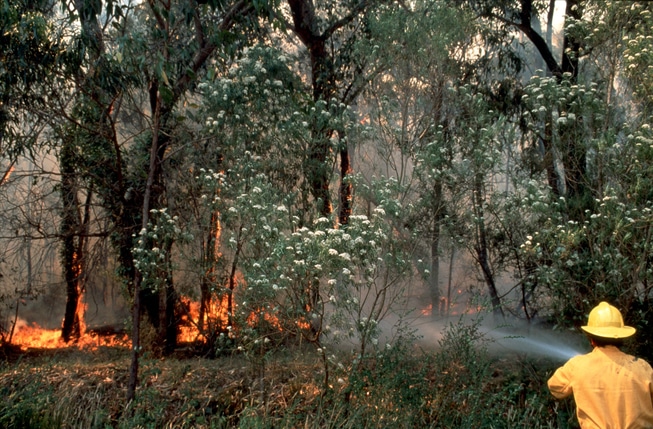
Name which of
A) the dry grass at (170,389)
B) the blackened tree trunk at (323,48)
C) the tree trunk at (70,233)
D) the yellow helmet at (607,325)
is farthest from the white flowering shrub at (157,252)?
the yellow helmet at (607,325)

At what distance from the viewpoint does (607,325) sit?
173 inches

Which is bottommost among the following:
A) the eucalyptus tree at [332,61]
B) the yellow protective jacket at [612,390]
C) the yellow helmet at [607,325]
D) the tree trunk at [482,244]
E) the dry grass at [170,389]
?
the dry grass at [170,389]

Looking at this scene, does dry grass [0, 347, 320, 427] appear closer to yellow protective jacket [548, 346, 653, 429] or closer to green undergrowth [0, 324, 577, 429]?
green undergrowth [0, 324, 577, 429]

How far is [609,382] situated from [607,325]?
1.21 ft

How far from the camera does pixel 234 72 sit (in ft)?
31.2

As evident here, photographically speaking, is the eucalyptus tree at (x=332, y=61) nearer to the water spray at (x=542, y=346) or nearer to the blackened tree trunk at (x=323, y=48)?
the blackened tree trunk at (x=323, y=48)

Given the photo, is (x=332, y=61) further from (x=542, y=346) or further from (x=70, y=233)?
(x=542, y=346)

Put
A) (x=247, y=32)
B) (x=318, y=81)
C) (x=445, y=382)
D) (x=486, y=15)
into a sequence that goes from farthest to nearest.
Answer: (x=486, y=15) < (x=318, y=81) < (x=247, y=32) < (x=445, y=382)

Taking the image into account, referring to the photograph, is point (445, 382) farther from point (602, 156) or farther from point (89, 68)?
point (89, 68)

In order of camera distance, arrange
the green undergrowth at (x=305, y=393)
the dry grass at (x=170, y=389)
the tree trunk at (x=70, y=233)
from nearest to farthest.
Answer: the green undergrowth at (x=305, y=393) → the dry grass at (x=170, y=389) → the tree trunk at (x=70, y=233)

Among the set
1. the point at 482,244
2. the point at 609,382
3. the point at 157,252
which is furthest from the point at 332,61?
the point at 609,382

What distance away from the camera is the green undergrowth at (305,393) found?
6891 mm

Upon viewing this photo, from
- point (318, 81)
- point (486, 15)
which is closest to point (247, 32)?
point (318, 81)

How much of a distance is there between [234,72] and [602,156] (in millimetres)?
5062
